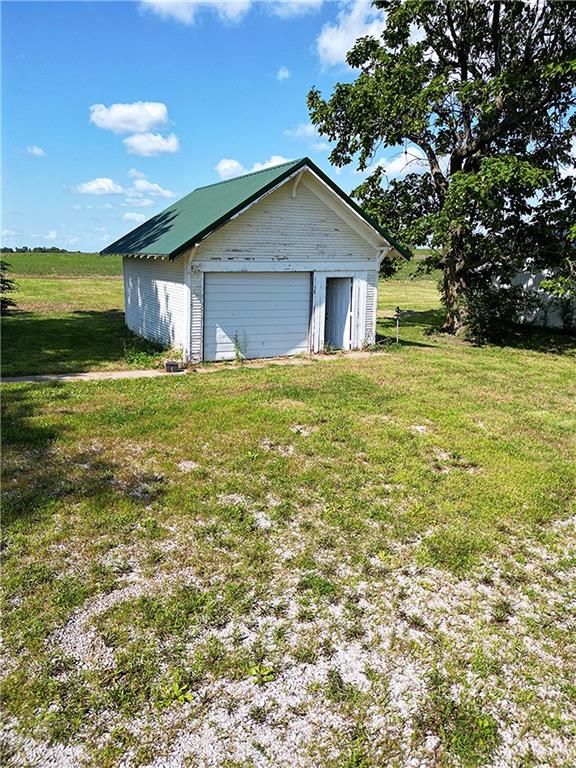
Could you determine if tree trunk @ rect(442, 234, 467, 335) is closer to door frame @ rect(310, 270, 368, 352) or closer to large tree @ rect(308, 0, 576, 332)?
large tree @ rect(308, 0, 576, 332)

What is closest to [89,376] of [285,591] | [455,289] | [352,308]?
[352,308]

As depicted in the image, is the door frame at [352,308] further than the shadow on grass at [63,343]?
Yes

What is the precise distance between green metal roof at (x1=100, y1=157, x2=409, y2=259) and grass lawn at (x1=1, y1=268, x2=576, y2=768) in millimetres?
5238

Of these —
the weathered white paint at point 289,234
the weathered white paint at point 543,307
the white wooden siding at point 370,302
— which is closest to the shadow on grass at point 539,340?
the weathered white paint at point 543,307

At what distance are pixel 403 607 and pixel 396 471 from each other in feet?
8.21

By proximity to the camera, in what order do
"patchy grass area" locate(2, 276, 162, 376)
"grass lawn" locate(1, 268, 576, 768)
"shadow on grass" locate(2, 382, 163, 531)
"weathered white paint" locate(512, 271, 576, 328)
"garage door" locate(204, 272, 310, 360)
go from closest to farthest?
"grass lawn" locate(1, 268, 576, 768) < "shadow on grass" locate(2, 382, 163, 531) < "patchy grass area" locate(2, 276, 162, 376) < "garage door" locate(204, 272, 310, 360) < "weathered white paint" locate(512, 271, 576, 328)

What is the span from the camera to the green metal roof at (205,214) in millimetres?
11609

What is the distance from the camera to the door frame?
1375 centimetres

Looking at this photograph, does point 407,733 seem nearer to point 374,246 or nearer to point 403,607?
point 403,607

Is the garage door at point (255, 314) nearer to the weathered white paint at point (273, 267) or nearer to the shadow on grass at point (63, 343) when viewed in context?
the weathered white paint at point (273, 267)

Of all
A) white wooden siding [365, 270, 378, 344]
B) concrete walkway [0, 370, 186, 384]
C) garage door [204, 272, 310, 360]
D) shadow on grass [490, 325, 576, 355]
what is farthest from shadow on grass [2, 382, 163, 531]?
shadow on grass [490, 325, 576, 355]

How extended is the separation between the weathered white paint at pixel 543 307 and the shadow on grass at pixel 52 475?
19.1 metres

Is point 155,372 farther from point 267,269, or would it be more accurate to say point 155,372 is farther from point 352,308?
point 352,308

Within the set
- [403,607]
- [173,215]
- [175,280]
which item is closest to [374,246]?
[175,280]
